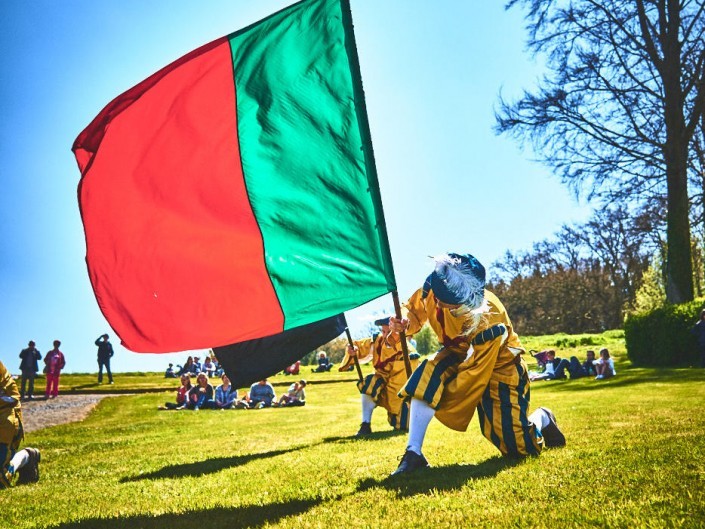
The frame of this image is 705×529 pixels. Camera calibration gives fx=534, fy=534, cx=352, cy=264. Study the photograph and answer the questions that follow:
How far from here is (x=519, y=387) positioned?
4461 millimetres

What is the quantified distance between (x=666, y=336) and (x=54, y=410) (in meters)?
20.1

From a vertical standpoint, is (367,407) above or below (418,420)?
below

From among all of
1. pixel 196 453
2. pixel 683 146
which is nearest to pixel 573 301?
pixel 683 146

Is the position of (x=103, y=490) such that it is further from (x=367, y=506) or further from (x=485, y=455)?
(x=485, y=455)

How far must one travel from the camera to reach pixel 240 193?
4.53 metres

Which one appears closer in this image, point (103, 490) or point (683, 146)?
point (103, 490)

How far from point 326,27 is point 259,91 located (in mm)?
819

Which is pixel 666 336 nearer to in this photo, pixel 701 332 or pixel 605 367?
pixel 605 367

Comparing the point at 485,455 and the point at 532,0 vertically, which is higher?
the point at 532,0

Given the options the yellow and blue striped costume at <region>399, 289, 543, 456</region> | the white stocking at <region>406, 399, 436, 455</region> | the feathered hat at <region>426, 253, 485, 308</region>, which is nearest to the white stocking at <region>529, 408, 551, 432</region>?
the yellow and blue striped costume at <region>399, 289, 543, 456</region>

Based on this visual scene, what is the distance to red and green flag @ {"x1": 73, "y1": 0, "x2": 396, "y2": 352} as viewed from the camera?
14.2ft

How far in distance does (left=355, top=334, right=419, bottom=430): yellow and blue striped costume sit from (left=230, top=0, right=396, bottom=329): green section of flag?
4183mm

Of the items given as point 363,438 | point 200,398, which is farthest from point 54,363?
point 363,438

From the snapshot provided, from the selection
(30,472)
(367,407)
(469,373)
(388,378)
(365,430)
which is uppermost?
(469,373)
